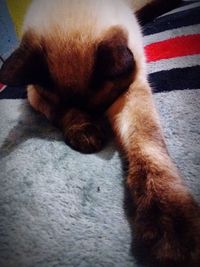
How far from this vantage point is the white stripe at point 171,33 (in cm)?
138

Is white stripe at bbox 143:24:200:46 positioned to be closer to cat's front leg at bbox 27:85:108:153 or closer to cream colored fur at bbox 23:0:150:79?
cream colored fur at bbox 23:0:150:79

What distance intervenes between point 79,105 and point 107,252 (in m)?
0.50

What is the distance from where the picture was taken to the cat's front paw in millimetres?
581

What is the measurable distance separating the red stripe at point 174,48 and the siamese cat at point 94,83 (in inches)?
4.7

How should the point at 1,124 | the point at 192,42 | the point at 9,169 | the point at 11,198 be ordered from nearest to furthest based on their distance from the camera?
the point at 11,198 < the point at 9,169 < the point at 1,124 < the point at 192,42

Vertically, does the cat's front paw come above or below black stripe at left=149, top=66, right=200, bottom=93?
above

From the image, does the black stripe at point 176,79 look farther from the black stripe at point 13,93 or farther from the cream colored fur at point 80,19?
the black stripe at point 13,93

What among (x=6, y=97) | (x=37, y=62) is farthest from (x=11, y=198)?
(x=6, y=97)

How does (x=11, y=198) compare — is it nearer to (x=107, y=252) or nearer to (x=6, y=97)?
(x=107, y=252)

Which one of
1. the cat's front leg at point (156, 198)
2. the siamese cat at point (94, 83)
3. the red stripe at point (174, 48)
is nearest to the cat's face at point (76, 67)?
the siamese cat at point (94, 83)

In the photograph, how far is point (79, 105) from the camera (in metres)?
1.03

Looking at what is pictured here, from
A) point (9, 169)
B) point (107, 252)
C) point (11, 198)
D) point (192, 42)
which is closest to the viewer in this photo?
point (107, 252)

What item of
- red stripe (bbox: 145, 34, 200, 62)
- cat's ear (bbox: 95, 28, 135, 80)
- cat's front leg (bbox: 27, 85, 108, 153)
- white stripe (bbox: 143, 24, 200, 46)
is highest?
cat's ear (bbox: 95, 28, 135, 80)

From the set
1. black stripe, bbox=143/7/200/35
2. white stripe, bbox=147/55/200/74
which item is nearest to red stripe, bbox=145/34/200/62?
white stripe, bbox=147/55/200/74
